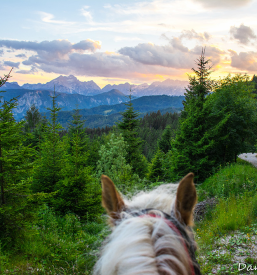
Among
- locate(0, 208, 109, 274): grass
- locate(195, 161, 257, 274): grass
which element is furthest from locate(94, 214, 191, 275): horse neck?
locate(0, 208, 109, 274): grass

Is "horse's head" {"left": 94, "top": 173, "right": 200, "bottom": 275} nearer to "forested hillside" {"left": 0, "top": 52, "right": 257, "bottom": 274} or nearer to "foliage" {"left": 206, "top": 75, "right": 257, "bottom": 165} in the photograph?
"forested hillside" {"left": 0, "top": 52, "right": 257, "bottom": 274}

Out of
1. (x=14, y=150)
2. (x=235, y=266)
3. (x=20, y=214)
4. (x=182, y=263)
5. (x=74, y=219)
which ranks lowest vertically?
(x=74, y=219)

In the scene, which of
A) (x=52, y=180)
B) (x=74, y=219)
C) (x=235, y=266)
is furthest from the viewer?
(x=52, y=180)

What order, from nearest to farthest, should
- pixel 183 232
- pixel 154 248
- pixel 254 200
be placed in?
pixel 154 248 < pixel 183 232 < pixel 254 200

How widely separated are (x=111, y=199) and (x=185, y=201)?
408mm

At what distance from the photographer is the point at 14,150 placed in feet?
21.3

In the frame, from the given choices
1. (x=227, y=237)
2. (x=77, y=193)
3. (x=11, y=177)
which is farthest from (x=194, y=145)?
(x=11, y=177)

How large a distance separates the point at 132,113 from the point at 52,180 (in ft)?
48.6

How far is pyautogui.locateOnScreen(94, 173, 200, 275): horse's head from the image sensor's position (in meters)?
0.69

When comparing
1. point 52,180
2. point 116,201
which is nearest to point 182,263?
point 116,201

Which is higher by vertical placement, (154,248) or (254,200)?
(154,248)

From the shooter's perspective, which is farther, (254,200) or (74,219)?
(74,219)

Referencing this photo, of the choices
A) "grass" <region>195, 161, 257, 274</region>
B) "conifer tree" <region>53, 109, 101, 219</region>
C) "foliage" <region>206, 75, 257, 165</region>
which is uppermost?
"foliage" <region>206, 75, 257, 165</region>

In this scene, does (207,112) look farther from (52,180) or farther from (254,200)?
(52,180)
